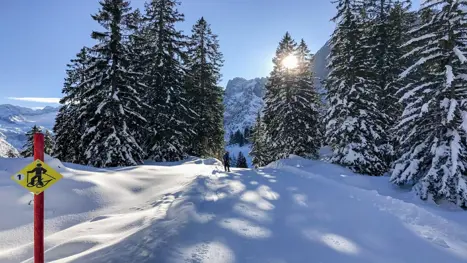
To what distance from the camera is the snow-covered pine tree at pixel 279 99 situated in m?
29.5

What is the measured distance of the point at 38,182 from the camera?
4.02 m

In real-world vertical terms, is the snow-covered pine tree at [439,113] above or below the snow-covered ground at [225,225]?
above

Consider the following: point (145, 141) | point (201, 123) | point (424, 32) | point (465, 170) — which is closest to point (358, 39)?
point (424, 32)

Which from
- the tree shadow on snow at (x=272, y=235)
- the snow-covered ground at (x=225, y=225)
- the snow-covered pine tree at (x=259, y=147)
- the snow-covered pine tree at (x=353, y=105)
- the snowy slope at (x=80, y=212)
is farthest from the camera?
the snow-covered pine tree at (x=259, y=147)

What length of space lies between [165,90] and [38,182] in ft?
78.3

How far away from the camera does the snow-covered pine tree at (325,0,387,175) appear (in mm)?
21234

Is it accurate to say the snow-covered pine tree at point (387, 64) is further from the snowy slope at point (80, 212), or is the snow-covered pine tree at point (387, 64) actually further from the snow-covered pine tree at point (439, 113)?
the snowy slope at point (80, 212)

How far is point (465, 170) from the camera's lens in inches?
454

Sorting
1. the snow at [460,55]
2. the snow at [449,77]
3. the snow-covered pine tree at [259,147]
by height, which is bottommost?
the snow-covered pine tree at [259,147]

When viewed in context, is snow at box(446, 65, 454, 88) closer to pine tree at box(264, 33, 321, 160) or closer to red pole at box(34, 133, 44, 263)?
red pole at box(34, 133, 44, 263)

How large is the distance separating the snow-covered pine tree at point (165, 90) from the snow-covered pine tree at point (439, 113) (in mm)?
17906

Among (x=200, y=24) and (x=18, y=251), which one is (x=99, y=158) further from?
(x=200, y=24)

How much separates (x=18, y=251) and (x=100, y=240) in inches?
65.6

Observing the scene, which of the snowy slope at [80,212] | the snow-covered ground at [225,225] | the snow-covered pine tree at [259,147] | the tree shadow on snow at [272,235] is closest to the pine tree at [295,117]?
the snow-covered pine tree at [259,147]
